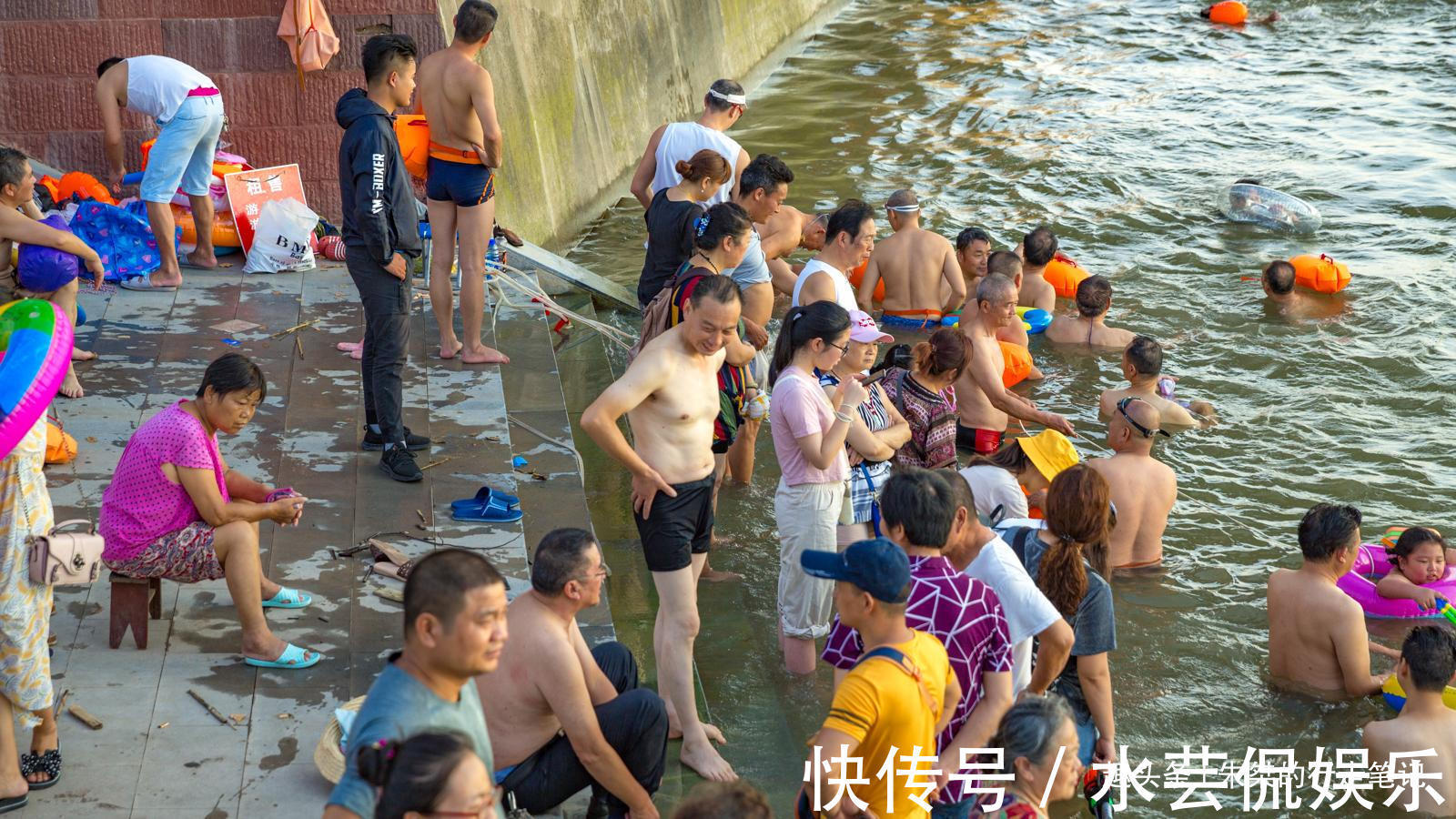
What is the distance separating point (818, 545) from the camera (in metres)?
5.95

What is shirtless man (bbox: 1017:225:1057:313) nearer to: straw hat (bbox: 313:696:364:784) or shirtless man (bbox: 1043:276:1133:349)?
shirtless man (bbox: 1043:276:1133:349)

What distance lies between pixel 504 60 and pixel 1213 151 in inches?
343

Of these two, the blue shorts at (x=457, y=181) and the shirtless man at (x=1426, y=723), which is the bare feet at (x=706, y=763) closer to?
the shirtless man at (x=1426, y=723)

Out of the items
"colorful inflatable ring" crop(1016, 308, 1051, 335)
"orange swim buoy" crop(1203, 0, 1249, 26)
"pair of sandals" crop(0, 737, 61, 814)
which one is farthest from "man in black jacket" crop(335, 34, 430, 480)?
"orange swim buoy" crop(1203, 0, 1249, 26)

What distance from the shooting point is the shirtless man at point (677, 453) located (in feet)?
16.7

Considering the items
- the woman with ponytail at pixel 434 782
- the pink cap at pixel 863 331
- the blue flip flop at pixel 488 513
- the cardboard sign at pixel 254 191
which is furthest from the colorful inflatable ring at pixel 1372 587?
the cardboard sign at pixel 254 191

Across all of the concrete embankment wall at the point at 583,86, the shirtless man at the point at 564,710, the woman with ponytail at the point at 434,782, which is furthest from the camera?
the concrete embankment wall at the point at 583,86

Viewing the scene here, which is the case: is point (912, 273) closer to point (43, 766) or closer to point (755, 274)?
point (755, 274)

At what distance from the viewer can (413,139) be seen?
8070 millimetres

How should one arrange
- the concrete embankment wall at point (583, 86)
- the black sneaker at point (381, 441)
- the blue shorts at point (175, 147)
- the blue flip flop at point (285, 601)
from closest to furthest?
the blue flip flop at point (285, 601) → the black sneaker at point (381, 441) → the blue shorts at point (175, 147) → the concrete embankment wall at point (583, 86)

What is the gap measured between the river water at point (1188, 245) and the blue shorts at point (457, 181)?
1981 mm

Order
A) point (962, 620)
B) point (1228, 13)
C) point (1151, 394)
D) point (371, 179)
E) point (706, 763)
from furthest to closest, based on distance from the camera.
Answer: point (1228, 13), point (1151, 394), point (371, 179), point (706, 763), point (962, 620)

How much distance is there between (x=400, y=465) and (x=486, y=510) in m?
0.59

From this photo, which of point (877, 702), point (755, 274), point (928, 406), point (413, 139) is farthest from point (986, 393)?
point (877, 702)
